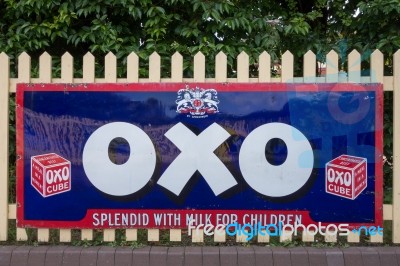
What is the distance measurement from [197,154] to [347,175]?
139 centimetres

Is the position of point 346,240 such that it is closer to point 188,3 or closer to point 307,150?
point 307,150

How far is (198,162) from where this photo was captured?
14.5ft

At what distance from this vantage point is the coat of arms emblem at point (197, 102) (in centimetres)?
438

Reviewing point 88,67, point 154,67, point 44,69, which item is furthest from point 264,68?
point 44,69

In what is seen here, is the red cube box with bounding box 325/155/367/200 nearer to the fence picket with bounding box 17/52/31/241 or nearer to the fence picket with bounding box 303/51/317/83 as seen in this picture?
the fence picket with bounding box 303/51/317/83

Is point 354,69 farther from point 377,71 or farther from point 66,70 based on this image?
point 66,70

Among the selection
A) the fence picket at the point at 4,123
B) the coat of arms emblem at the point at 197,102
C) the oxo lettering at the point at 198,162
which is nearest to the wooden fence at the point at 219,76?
the fence picket at the point at 4,123

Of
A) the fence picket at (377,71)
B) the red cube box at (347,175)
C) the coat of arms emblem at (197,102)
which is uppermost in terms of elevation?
the fence picket at (377,71)

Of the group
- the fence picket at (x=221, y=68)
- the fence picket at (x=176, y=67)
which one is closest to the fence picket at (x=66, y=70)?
the fence picket at (x=176, y=67)

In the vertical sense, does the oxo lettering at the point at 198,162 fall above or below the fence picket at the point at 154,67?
below

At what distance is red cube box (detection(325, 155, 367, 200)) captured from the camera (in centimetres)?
439

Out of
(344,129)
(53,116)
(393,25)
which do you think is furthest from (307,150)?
(53,116)

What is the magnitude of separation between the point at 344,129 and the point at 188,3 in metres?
2.20

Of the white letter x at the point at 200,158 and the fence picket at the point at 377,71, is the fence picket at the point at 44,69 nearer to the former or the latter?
the white letter x at the point at 200,158
